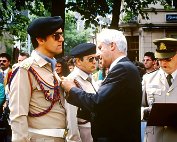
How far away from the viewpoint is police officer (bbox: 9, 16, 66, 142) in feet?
11.3

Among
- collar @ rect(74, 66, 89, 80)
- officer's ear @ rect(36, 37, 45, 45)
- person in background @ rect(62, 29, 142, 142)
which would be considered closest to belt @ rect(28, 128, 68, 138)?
person in background @ rect(62, 29, 142, 142)

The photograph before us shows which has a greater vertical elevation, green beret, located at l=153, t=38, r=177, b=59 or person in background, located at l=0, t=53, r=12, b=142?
green beret, located at l=153, t=38, r=177, b=59

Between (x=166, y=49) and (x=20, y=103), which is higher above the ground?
(x=166, y=49)

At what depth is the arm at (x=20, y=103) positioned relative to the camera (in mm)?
3371

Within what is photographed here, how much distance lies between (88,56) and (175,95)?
141 centimetres

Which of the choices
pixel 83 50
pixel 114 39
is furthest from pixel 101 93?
pixel 83 50

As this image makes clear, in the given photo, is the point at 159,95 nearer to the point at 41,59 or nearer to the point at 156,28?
Answer: the point at 41,59

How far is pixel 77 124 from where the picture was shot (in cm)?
507

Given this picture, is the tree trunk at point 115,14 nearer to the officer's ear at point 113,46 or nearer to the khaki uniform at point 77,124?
the khaki uniform at point 77,124

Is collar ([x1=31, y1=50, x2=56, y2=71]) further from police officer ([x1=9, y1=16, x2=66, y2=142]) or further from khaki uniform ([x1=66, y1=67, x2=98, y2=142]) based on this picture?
khaki uniform ([x1=66, y1=67, x2=98, y2=142])

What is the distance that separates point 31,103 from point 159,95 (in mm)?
1706

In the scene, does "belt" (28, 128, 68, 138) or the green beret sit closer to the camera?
"belt" (28, 128, 68, 138)

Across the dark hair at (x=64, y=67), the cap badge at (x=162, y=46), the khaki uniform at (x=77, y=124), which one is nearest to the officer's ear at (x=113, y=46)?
the cap badge at (x=162, y=46)

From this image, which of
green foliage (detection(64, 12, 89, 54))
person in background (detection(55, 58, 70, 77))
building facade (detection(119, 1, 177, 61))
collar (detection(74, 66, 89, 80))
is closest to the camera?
collar (detection(74, 66, 89, 80))
